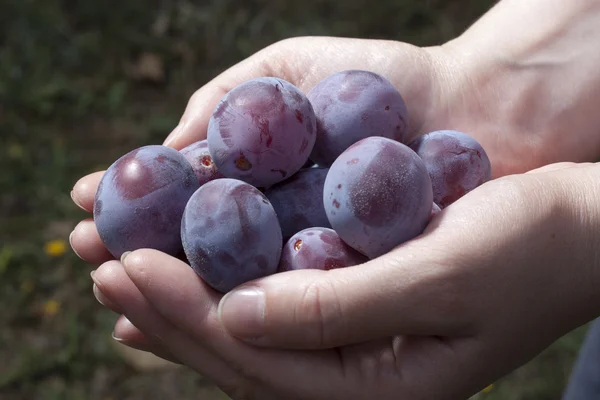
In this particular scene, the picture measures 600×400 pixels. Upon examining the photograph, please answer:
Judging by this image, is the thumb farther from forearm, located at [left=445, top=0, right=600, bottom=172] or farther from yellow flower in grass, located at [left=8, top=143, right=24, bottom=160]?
yellow flower in grass, located at [left=8, top=143, right=24, bottom=160]

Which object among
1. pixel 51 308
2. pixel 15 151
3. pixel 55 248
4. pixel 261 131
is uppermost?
pixel 261 131

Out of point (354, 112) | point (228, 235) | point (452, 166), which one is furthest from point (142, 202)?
point (452, 166)

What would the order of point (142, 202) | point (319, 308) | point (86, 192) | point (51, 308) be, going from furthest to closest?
point (51, 308), point (86, 192), point (142, 202), point (319, 308)

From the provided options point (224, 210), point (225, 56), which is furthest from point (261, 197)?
point (225, 56)

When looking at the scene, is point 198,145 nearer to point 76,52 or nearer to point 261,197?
point 261,197

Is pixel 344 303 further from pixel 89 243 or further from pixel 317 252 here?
pixel 89 243

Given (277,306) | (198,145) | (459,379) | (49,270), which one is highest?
(198,145)
